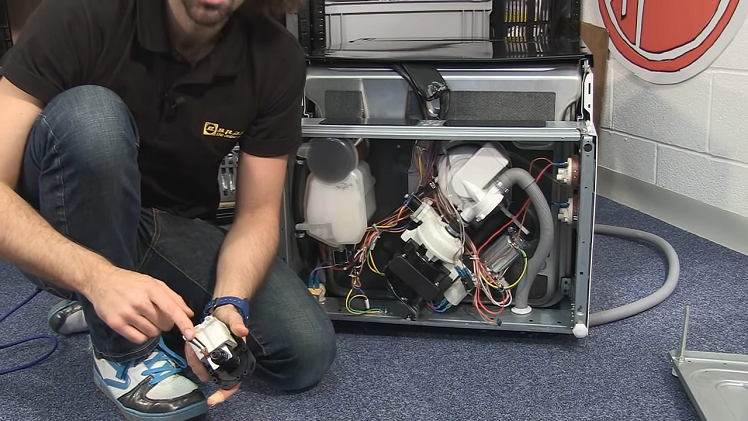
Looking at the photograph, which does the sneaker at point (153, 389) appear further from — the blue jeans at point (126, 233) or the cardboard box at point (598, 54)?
the cardboard box at point (598, 54)

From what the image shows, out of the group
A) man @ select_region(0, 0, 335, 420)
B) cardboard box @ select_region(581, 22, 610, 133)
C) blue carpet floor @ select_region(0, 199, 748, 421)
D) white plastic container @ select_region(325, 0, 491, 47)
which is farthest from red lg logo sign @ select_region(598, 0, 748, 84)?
man @ select_region(0, 0, 335, 420)

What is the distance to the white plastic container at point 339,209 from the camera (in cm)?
131

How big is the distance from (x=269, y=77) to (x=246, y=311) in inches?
14.6

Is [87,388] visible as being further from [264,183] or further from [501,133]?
[501,133]

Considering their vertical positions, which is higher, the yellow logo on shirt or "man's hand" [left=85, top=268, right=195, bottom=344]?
the yellow logo on shirt

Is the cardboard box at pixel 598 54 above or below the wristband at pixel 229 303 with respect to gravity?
above

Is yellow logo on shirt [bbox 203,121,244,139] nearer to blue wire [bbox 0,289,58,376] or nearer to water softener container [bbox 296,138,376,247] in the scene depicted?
water softener container [bbox 296,138,376,247]

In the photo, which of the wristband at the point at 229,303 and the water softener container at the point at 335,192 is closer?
the wristband at the point at 229,303

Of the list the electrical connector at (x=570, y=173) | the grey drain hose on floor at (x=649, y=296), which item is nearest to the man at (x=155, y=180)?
the electrical connector at (x=570, y=173)

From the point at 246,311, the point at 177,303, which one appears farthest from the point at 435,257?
the point at 177,303

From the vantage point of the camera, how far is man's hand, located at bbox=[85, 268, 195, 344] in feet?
2.65

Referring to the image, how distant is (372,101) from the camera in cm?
132

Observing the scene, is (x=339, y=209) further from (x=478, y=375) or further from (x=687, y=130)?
(x=687, y=130)

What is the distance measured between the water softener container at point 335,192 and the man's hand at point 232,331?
0.38 m
